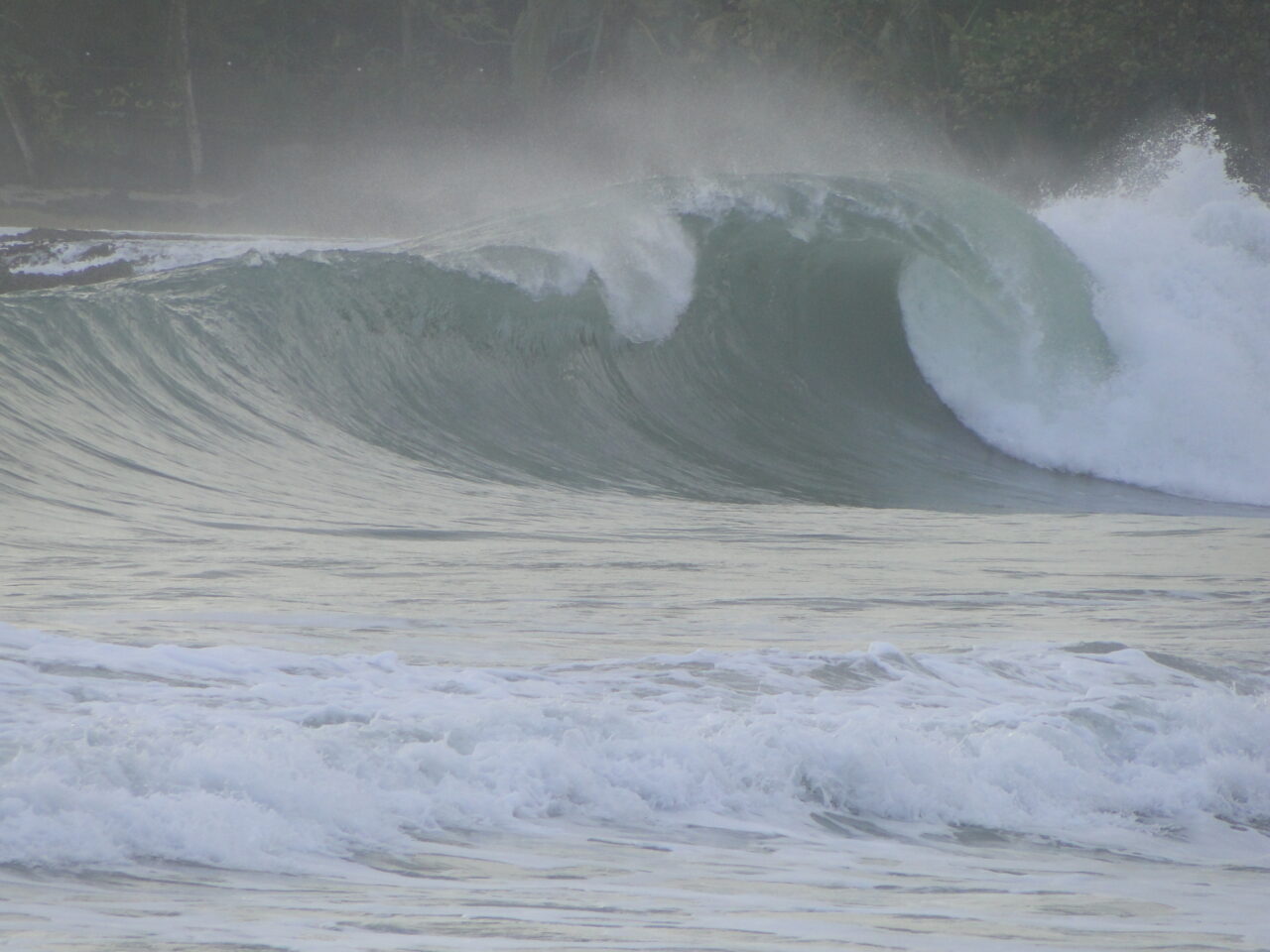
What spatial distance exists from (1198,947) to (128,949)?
5.91 feet

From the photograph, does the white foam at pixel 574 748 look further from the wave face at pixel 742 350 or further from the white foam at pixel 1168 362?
the white foam at pixel 1168 362

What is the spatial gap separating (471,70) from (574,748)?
34.7 metres

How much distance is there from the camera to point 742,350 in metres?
11.7

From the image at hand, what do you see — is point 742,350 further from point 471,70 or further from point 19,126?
point 471,70

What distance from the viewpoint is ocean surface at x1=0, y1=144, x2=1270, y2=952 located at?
2881 mm

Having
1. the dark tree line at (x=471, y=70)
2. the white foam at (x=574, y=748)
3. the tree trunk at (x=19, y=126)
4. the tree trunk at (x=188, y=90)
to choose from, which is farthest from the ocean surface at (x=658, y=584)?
the tree trunk at (x=19, y=126)

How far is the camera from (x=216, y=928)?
2496 millimetres

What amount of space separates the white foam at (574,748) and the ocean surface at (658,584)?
0.04 feet

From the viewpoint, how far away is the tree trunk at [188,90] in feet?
110

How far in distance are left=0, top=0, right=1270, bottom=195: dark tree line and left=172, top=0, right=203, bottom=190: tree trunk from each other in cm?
5

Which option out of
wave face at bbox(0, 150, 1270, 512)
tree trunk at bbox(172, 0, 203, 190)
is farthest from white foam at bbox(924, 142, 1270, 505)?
tree trunk at bbox(172, 0, 203, 190)

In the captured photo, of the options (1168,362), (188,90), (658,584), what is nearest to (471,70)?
(188,90)

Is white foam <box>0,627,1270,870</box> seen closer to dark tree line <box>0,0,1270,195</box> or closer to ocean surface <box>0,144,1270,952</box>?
ocean surface <box>0,144,1270,952</box>

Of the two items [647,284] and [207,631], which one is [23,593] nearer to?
[207,631]
